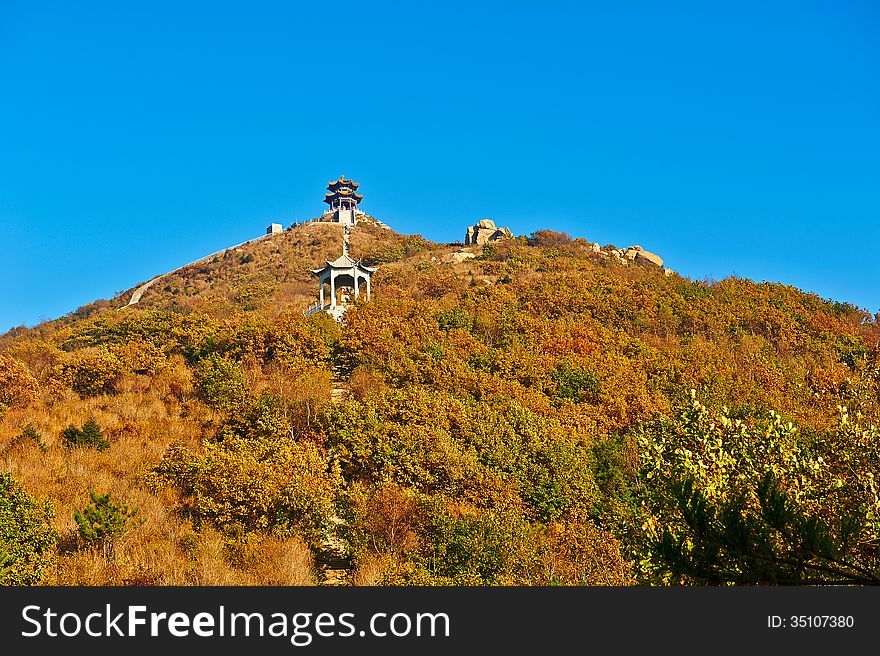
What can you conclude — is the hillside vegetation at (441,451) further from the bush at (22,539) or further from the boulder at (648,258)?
the boulder at (648,258)

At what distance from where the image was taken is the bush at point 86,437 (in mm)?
18000

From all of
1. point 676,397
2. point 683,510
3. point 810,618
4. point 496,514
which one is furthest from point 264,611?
point 676,397

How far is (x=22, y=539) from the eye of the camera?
11.4 metres

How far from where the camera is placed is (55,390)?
909 inches

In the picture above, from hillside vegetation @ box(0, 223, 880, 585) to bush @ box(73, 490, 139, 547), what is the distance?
5 cm

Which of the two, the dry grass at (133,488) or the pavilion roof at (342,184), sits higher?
the pavilion roof at (342,184)

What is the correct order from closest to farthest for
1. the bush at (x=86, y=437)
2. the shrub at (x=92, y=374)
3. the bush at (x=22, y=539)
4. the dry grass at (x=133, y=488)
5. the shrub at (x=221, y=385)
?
1. the bush at (x=22, y=539)
2. the dry grass at (x=133, y=488)
3. the bush at (x=86, y=437)
4. the shrub at (x=221, y=385)
5. the shrub at (x=92, y=374)

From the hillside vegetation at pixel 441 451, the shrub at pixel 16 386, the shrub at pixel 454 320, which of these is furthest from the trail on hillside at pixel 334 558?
the shrub at pixel 454 320

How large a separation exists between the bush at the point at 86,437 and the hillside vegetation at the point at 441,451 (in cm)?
7

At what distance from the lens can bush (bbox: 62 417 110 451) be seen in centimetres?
1800

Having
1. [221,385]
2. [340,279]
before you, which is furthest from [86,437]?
[340,279]

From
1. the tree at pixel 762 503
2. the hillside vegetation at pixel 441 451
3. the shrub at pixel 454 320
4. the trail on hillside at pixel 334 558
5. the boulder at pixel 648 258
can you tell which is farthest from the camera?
the boulder at pixel 648 258

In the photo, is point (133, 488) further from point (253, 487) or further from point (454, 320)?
point (454, 320)

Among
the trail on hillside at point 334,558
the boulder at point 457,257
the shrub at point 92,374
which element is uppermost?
the boulder at point 457,257
